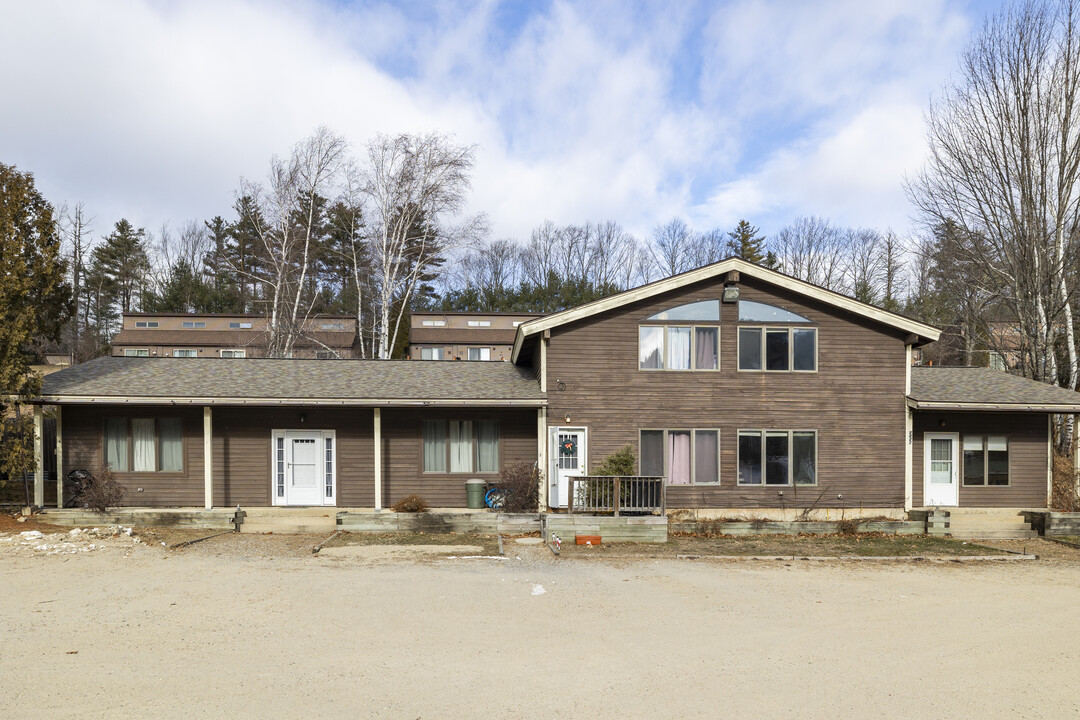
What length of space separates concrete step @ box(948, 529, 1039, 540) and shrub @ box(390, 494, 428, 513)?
1203 cm

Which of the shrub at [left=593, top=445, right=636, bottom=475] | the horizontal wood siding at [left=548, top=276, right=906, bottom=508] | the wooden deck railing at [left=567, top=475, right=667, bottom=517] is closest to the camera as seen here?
the wooden deck railing at [left=567, top=475, right=667, bottom=517]

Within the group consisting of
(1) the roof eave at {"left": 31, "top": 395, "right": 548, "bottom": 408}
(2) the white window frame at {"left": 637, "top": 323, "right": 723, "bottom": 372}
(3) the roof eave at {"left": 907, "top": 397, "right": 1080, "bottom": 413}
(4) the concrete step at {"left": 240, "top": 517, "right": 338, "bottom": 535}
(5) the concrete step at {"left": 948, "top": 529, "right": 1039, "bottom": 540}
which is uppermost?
(2) the white window frame at {"left": 637, "top": 323, "right": 723, "bottom": 372}

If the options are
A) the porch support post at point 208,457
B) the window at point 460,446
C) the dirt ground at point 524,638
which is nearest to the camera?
the dirt ground at point 524,638

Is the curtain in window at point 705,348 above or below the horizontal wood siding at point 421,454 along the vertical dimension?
above

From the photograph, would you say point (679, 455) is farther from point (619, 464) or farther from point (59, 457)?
point (59, 457)

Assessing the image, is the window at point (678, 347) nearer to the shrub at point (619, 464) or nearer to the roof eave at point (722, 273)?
the roof eave at point (722, 273)

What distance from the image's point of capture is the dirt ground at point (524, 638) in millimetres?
6043

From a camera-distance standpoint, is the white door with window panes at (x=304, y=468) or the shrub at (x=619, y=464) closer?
the shrub at (x=619, y=464)

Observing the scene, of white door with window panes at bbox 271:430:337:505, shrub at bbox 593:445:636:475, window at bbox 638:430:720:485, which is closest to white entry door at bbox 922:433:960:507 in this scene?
window at bbox 638:430:720:485

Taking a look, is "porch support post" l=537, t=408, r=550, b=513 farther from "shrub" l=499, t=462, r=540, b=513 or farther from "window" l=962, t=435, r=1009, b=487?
"window" l=962, t=435, r=1009, b=487

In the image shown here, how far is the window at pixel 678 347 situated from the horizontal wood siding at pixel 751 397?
18cm

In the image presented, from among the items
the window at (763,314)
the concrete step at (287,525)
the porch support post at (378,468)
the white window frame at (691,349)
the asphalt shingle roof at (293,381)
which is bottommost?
the concrete step at (287,525)

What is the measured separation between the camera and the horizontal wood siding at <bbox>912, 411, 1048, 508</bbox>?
1789 cm

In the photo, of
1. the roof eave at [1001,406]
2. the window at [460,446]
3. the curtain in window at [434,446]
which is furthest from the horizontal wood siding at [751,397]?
the curtain in window at [434,446]
